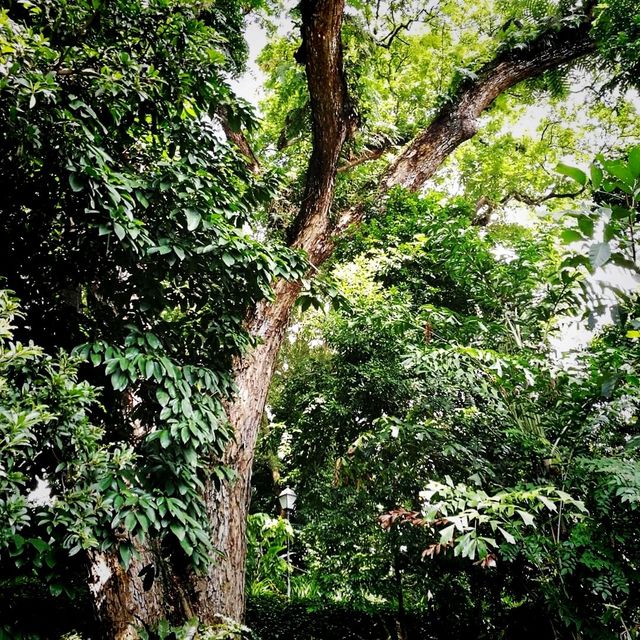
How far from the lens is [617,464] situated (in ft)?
8.28

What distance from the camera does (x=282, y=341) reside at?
12.7 ft

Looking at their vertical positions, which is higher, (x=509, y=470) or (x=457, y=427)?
(x=457, y=427)

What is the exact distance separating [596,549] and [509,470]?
1063 mm

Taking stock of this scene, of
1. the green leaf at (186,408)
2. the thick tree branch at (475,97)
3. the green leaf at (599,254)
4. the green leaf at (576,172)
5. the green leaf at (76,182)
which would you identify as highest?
the thick tree branch at (475,97)

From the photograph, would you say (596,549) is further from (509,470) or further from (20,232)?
(20,232)

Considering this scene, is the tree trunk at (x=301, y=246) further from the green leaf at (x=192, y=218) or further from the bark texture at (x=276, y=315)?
the green leaf at (x=192, y=218)

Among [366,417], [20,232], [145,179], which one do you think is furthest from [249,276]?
[366,417]

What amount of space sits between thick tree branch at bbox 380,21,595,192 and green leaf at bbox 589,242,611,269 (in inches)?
182

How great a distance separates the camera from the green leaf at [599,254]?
0.87 m

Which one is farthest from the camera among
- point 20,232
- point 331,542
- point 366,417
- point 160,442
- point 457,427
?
point 366,417

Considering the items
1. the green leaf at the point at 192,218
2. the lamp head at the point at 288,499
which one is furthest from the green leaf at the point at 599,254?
the lamp head at the point at 288,499

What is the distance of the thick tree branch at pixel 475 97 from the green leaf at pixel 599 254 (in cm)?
461

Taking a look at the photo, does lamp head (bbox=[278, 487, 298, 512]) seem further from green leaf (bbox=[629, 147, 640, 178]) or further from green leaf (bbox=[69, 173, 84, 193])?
green leaf (bbox=[629, 147, 640, 178])

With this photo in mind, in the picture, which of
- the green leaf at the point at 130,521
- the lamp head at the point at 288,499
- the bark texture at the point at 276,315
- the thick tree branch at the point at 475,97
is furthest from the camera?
the lamp head at the point at 288,499
